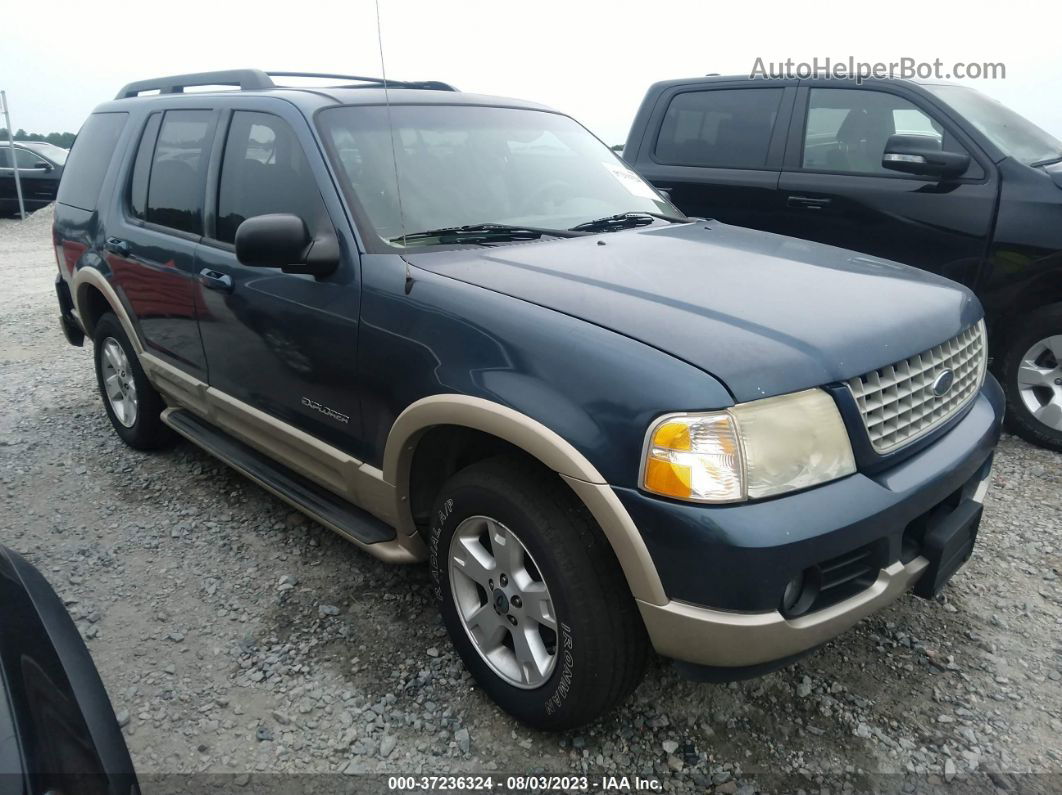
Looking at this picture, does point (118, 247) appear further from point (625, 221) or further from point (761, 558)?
point (761, 558)

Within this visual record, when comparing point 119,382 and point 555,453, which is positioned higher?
A: point 555,453

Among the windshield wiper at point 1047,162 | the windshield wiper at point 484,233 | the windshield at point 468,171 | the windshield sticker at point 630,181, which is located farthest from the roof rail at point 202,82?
the windshield wiper at point 1047,162

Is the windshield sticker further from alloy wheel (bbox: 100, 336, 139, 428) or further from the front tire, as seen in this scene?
alloy wheel (bbox: 100, 336, 139, 428)

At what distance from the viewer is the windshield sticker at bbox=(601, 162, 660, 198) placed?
344 centimetres

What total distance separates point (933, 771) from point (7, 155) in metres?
18.4

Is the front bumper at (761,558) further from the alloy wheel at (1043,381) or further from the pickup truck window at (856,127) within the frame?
the pickup truck window at (856,127)

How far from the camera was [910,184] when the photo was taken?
180 inches

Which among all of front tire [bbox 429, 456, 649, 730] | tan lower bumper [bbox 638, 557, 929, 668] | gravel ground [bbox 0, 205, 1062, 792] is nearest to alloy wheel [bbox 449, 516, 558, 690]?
front tire [bbox 429, 456, 649, 730]

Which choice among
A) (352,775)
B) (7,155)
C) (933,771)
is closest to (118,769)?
(352,775)

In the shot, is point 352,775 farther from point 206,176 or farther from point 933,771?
point 206,176

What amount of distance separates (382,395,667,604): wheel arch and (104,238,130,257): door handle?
2266 mm

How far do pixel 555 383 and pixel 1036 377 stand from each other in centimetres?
346

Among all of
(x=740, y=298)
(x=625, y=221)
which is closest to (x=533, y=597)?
(x=740, y=298)

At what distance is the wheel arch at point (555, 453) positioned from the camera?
1888mm
